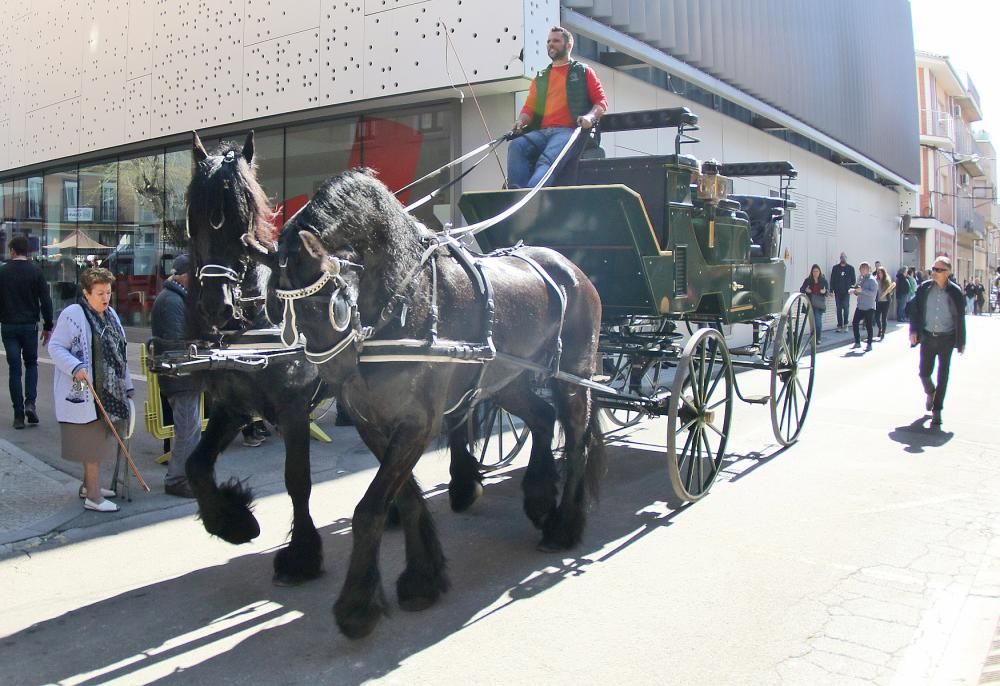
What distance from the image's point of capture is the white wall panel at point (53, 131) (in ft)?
56.9

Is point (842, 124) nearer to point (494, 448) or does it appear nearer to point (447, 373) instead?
point (494, 448)

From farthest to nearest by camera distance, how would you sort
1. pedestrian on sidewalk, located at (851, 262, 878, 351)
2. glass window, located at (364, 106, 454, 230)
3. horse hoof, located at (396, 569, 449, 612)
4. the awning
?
the awning < pedestrian on sidewalk, located at (851, 262, 878, 351) < glass window, located at (364, 106, 454, 230) < horse hoof, located at (396, 569, 449, 612)

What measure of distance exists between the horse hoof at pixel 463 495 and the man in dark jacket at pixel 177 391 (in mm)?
1777

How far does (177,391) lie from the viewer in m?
5.93

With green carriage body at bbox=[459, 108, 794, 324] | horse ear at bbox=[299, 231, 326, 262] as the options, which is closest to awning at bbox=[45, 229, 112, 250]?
green carriage body at bbox=[459, 108, 794, 324]

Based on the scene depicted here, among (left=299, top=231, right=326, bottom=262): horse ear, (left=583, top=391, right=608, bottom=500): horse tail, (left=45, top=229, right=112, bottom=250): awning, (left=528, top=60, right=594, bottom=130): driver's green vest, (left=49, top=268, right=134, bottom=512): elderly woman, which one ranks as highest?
(left=45, top=229, right=112, bottom=250): awning

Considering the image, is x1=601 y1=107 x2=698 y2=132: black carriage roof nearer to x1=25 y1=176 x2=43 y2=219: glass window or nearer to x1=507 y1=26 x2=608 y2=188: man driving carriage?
x1=507 y1=26 x2=608 y2=188: man driving carriage

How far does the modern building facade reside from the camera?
11.2 m

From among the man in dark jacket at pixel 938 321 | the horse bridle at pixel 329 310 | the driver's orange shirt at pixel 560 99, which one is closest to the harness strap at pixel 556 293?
the horse bridle at pixel 329 310

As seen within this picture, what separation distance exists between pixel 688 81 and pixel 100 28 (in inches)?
451

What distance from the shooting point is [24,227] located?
68.2 ft

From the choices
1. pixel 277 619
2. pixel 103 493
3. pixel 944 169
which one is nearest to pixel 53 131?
pixel 103 493

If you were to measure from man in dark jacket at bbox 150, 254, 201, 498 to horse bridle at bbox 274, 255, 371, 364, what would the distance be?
95.4 inches

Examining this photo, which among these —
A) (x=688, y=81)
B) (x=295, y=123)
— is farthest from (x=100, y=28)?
(x=688, y=81)
